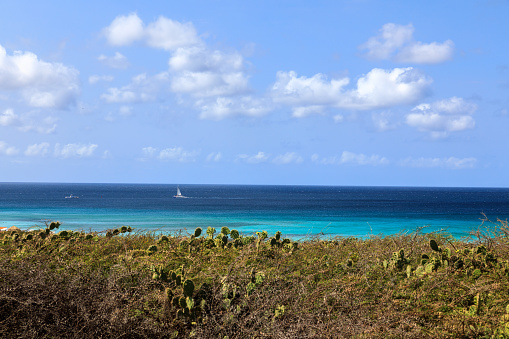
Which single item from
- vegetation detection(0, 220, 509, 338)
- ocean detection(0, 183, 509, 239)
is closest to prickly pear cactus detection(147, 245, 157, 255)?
vegetation detection(0, 220, 509, 338)

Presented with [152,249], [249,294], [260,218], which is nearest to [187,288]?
[249,294]

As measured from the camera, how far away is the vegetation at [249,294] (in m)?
5.16

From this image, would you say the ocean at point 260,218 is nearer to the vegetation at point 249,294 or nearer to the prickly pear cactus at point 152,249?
the prickly pear cactus at point 152,249

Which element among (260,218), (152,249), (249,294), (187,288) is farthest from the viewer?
(260,218)

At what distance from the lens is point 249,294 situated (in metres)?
5.58

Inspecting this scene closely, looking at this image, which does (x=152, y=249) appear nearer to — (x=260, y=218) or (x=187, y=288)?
(x=187, y=288)

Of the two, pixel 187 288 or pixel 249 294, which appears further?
pixel 249 294

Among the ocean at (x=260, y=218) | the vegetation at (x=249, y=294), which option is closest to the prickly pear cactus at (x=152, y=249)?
the vegetation at (x=249, y=294)

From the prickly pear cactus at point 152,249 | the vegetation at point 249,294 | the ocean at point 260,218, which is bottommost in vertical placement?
the ocean at point 260,218

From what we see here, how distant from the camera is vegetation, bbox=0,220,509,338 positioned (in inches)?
203

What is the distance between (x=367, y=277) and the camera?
6.17 metres

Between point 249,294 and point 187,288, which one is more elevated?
point 187,288

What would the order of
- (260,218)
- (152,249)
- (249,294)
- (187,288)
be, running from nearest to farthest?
(187,288), (249,294), (152,249), (260,218)

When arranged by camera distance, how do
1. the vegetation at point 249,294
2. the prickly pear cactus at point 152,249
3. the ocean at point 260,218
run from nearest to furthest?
the vegetation at point 249,294, the prickly pear cactus at point 152,249, the ocean at point 260,218
